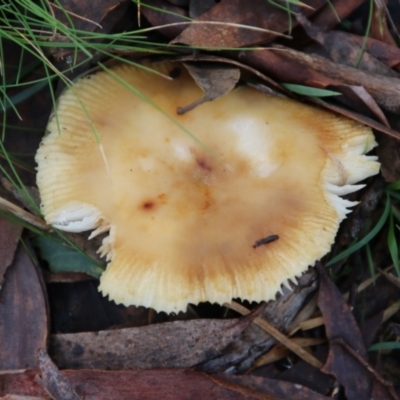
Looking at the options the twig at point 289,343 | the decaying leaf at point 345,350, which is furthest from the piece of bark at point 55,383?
the decaying leaf at point 345,350

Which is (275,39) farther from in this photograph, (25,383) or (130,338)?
(25,383)

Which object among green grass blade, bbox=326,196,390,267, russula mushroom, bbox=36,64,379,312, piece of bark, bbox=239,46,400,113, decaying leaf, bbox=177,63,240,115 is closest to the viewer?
russula mushroom, bbox=36,64,379,312

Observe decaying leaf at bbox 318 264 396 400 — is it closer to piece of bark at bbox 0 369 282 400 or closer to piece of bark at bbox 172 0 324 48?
piece of bark at bbox 0 369 282 400

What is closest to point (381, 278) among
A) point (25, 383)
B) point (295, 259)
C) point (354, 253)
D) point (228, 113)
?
point (354, 253)

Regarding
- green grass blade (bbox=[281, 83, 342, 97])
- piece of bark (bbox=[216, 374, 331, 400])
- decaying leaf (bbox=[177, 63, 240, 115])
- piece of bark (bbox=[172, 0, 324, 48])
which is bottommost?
piece of bark (bbox=[216, 374, 331, 400])

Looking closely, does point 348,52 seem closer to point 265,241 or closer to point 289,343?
point 265,241

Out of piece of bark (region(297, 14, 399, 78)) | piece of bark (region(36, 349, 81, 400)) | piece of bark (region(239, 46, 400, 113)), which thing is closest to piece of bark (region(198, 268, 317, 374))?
piece of bark (region(36, 349, 81, 400))
